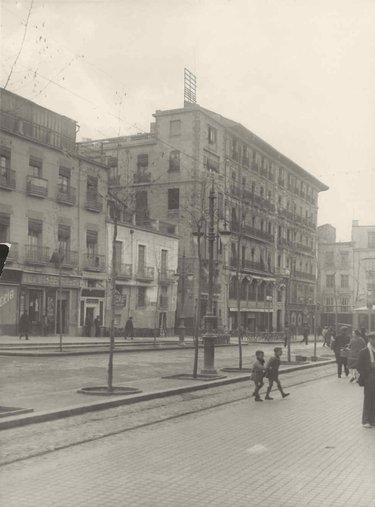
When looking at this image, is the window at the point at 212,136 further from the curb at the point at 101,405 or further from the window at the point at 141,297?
the curb at the point at 101,405

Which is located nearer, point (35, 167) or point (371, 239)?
point (35, 167)

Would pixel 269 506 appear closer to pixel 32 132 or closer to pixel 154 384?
pixel 154 384

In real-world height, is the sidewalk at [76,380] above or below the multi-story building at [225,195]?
below

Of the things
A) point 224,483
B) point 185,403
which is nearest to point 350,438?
point 224,483

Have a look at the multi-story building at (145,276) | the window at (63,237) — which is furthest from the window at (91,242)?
the window at (63,237)

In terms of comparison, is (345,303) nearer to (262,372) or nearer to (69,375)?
(69,375)

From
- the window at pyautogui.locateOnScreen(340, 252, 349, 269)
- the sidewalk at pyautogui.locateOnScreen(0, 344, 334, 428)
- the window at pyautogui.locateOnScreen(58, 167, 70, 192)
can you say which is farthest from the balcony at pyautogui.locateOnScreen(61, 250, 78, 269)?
the window at pyautogui.locateOnScreen(340, 252, 349, 269)

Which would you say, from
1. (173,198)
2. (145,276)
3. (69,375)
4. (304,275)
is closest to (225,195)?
(173,198)

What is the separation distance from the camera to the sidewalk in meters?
11.5

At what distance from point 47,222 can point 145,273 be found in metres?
10.0

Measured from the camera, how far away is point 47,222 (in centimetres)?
3731

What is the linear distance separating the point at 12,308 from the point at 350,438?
91.9 feet

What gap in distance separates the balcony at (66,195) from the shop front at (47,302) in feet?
13.4

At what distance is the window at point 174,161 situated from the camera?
52.0 metres
